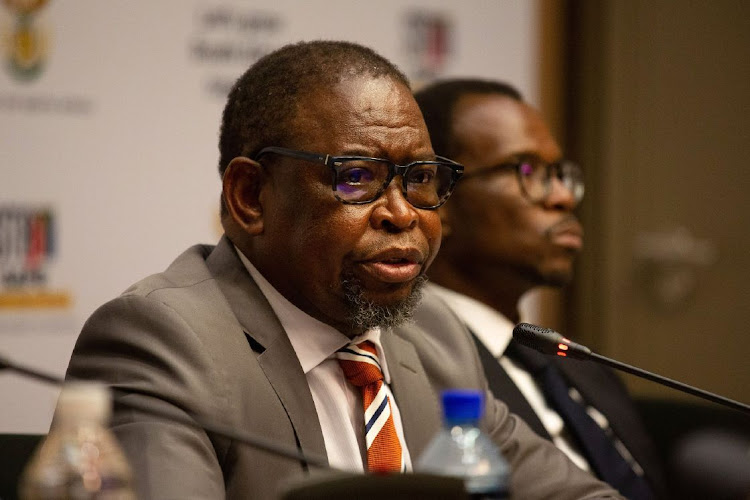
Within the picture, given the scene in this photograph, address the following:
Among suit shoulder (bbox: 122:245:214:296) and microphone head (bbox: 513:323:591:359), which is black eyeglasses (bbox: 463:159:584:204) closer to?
suit shoulder (bbox: 122:245:214:296)

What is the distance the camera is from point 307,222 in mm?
1814

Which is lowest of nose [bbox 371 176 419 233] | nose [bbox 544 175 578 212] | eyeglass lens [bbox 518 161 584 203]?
nose [bbox 544 175 578 212]

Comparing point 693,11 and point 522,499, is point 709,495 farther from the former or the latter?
point 693,11

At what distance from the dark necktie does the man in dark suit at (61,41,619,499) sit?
1.90 feet

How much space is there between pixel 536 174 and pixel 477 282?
354 millimetres

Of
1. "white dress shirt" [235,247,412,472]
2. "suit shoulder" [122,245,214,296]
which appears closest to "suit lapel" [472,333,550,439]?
"white dress shirt" [235,247,412,472]

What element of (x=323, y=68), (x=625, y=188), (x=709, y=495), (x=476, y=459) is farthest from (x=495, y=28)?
(x=476, y=459)

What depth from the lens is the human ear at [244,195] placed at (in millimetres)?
1889

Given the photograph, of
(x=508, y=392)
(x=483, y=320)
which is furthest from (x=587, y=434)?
(x=483, y=320)

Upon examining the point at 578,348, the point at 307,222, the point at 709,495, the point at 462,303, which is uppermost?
the point at 307,222

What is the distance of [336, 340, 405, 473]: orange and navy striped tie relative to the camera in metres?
1.80

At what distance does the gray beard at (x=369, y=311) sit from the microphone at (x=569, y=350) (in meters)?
0.27

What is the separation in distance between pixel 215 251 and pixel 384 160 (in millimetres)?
390

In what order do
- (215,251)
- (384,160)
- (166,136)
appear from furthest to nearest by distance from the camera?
(166,136) → (215,251) → (384,160)
